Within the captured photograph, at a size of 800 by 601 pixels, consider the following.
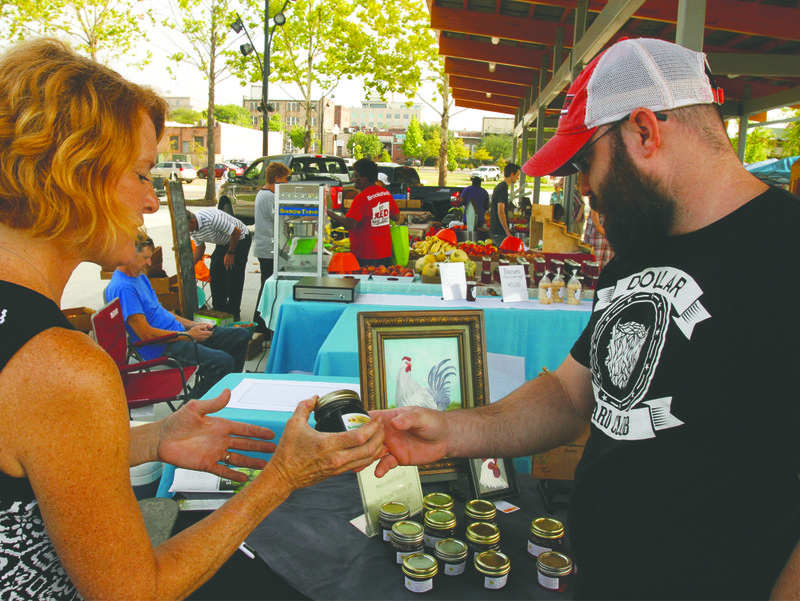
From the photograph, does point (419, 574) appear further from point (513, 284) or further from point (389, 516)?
point (513, 284)

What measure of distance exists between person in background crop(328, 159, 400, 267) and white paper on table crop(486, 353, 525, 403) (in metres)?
4.02

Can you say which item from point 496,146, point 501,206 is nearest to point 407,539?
point 501,206

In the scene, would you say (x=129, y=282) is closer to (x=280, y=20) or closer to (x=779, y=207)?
(x=779, y=207)

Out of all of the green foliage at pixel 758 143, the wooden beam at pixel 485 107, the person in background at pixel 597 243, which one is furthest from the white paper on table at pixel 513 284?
the wooden beam at pixel 485 107

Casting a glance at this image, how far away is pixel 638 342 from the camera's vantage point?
1.19 m

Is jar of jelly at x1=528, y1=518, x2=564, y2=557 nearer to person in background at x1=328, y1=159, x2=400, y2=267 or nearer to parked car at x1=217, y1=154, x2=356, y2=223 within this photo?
person in background at x1=328, y1=159, x2=400, y2=267

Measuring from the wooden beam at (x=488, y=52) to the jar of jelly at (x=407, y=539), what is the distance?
11782 mm

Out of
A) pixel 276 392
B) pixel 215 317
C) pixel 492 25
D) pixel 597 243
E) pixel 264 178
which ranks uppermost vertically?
pixel 492 25

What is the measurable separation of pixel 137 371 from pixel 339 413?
370 centimetres

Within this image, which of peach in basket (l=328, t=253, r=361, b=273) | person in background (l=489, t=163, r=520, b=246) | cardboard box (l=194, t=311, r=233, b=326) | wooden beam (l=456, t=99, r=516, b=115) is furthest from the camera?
wooden beam (l=456, t=99, r=516, b=115)

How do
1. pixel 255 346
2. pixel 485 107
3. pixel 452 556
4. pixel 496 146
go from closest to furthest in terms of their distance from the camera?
pixel 452 556 < pixel 255 346 < pixel 485 107 < pixel 496 146

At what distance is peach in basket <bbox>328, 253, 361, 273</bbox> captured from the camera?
562cm

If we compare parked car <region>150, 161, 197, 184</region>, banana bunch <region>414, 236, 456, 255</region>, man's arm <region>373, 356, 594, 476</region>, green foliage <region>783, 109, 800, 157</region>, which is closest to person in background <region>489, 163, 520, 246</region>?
banana bunch <region>414, 236, 456, 255</region>

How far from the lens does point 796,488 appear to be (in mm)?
1031
